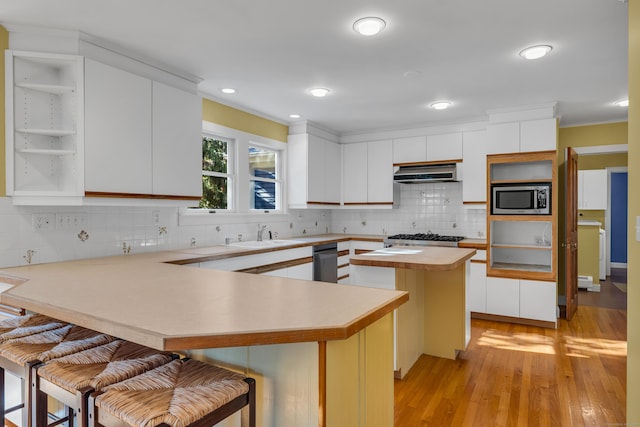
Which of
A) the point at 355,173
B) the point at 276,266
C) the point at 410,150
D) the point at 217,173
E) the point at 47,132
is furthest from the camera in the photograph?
the point at 355,173

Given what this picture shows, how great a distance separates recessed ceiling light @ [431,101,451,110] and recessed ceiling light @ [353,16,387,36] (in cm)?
183

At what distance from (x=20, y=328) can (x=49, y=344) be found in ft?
0.96

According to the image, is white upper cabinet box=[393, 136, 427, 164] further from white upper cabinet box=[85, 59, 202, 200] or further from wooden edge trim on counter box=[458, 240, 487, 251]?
white upper cabinet box=[85, 59, 202, 200]

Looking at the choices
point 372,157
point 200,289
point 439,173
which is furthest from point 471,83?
point 200,289

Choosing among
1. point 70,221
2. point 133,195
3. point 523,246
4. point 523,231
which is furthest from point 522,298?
point 70,221

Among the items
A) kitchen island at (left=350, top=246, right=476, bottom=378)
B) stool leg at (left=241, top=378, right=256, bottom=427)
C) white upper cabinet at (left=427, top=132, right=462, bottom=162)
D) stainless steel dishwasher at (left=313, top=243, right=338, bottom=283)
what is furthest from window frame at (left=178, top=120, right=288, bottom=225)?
stool leg at (left=241, top=378, right=256, bottom=427)

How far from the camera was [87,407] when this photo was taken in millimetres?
1211

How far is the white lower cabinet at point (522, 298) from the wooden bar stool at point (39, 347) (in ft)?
12.9

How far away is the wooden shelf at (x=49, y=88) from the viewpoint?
2.36 meters

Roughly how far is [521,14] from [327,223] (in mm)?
4078

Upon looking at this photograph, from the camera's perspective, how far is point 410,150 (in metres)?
5.06

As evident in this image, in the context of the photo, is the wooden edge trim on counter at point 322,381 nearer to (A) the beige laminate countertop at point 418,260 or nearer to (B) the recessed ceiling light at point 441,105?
(A) the beige laminate countertop at point 418,260

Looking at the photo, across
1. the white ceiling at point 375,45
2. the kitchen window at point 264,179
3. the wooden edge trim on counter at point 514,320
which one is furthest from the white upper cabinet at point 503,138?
the kitchen window at point 264,179

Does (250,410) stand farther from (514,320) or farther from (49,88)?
(514,320)
